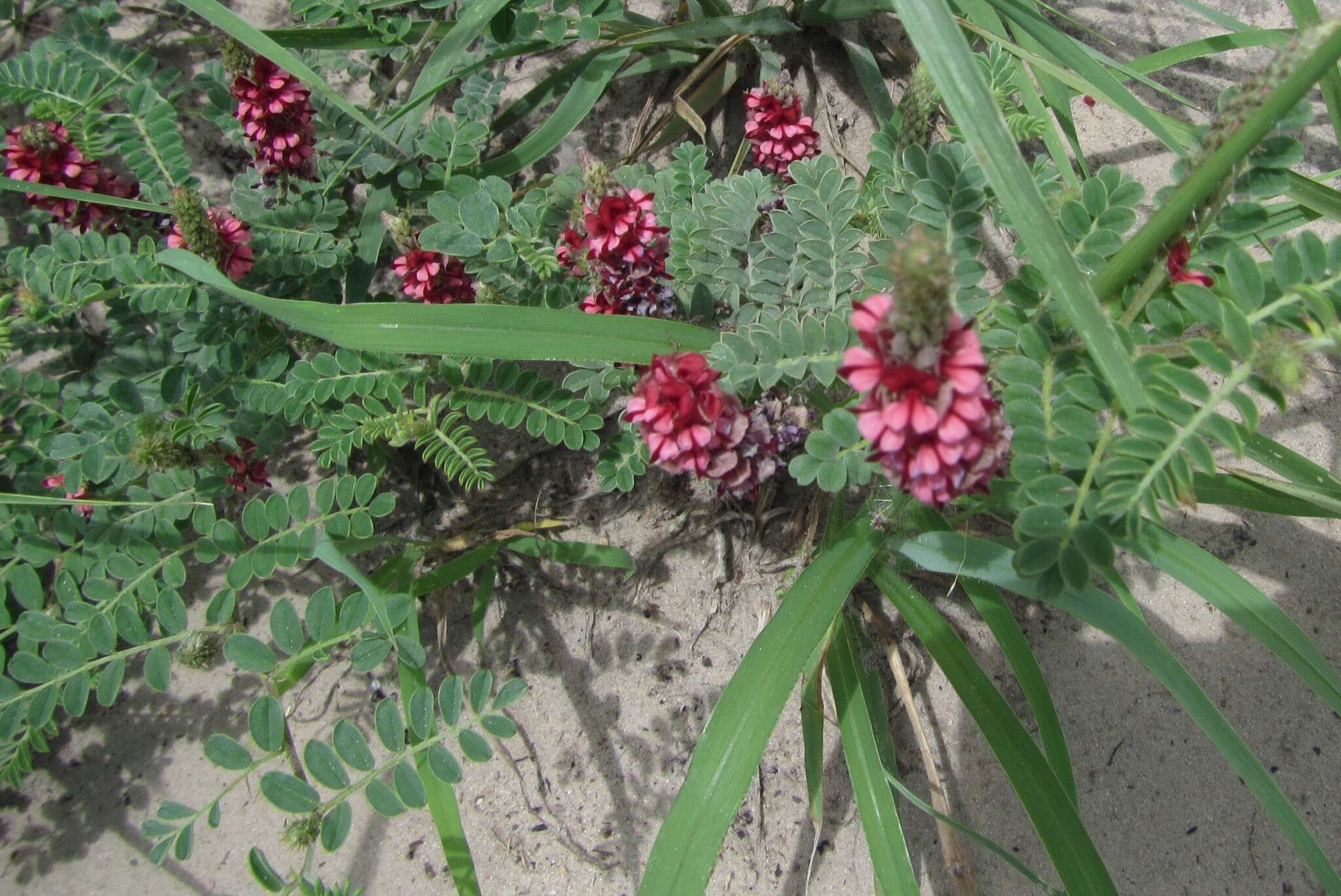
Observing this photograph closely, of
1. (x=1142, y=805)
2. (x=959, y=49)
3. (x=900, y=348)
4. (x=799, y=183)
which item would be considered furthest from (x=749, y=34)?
(x=1142, y=805)

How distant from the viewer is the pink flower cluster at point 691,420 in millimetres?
1394

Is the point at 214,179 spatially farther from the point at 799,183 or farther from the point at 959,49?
the point at 959,49

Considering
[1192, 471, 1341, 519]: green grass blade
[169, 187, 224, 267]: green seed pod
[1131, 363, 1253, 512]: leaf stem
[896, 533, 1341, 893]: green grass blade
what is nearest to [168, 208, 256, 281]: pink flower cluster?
[169, 187, 224, 267]: green seed pod

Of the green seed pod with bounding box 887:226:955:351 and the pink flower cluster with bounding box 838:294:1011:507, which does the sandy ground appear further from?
the green seed pod with bounding box 887:226:955:351

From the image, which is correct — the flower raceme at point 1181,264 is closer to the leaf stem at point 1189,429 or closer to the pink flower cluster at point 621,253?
the leaf stem at point 1189,429

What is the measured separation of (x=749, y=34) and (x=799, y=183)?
852mm

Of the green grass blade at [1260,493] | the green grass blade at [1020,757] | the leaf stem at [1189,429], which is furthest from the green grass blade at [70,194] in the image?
the green grass blade at [1260,493]

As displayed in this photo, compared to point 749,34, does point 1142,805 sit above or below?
below

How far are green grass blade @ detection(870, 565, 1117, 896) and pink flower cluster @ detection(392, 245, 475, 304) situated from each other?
4.00ft

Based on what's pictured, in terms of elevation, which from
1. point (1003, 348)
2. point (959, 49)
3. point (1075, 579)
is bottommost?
point (1075, 579)

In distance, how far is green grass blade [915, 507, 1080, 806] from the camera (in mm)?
1623

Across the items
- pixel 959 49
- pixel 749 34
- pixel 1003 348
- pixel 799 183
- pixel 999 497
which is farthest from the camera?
pixel 749 34

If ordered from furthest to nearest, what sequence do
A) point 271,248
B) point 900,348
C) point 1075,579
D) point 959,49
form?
point 271,248, point 959,49, point 1075,579, point 900,348

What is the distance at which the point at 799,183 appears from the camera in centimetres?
166
